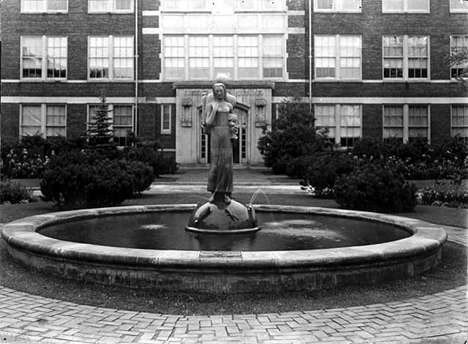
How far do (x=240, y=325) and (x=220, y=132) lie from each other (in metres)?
3.75

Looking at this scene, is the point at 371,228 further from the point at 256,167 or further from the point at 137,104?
the point at 137,104

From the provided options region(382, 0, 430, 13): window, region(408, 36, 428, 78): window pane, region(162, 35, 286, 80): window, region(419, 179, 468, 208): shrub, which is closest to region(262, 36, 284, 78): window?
region(162, 35, 286, 80): window

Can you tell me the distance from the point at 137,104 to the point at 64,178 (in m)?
21.7

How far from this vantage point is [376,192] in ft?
42.7

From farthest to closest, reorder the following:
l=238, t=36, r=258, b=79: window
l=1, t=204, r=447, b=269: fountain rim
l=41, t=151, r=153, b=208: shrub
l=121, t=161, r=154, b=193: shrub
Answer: l=238, t=36, r=258, b=79: window
l=121, t=161, r=154, b=193: shrub
l=41, t=151, r=153, b=208: shrub
l=1, t=204, r=447, b=269: fountain rim

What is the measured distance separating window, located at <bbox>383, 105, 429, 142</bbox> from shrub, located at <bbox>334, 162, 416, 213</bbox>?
72.9ft

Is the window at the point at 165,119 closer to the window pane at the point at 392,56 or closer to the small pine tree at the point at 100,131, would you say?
the small pine tree at the point at 100,131

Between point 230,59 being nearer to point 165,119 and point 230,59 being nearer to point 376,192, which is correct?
point 165,119

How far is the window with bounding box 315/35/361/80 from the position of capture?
34.4m

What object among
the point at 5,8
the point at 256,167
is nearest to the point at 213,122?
the point at 256,167

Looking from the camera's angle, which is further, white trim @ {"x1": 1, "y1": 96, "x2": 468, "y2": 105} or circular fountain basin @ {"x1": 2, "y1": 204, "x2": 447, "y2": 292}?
white trim @ {"x1": 1, "y1": 96, "x2": 468, "y2": 105}

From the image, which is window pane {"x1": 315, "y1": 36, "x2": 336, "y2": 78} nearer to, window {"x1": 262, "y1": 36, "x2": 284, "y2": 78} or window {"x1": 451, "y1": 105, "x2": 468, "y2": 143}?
window {"x1": 262, "y1": 36, "x2": 284, "y2": 78}

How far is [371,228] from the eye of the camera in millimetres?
9195

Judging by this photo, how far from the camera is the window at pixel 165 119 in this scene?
34.1 metres
